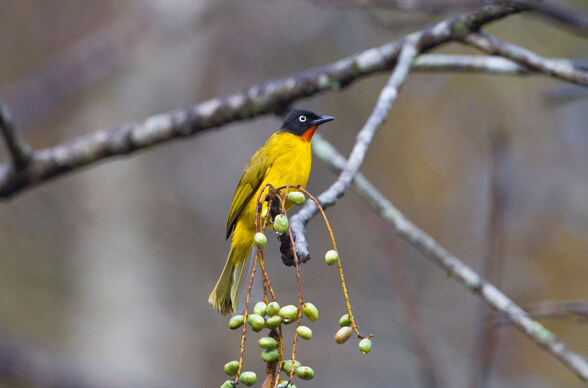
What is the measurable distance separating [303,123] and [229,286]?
1114mm

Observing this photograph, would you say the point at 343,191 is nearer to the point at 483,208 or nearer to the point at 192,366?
the point at 483,208

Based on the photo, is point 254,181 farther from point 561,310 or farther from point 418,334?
point 561,310

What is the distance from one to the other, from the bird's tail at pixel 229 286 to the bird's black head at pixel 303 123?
75 centimetres

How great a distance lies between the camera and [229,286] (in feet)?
9.93

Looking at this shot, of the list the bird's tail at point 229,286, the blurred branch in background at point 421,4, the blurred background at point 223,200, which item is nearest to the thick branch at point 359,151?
the blurred branch in background at point 421,4

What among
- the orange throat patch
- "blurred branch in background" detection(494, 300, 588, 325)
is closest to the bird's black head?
the orange throat patch

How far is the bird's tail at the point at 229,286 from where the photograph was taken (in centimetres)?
288

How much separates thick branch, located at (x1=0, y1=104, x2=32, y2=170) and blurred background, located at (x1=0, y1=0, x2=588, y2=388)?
2.83 m

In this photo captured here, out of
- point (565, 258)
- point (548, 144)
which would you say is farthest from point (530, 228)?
point (548, 144)

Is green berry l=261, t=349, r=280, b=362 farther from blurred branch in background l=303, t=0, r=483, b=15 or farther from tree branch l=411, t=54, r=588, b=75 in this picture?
tree branch l=411, t=54, r=588, b=75

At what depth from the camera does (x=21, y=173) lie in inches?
154

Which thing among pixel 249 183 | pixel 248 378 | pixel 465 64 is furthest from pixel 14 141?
pixel 465 64

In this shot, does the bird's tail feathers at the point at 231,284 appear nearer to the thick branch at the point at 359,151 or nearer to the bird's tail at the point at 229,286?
the bird's tail at the point at 229,286

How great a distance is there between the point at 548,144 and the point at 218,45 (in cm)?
514
